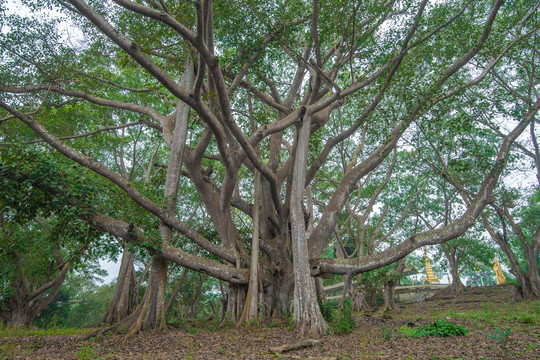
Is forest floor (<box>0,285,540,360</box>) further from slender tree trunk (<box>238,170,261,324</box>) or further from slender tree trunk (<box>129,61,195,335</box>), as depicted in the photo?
slender tree trunk (<box>238,170,261,324</box>)

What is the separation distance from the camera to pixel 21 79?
7.13m

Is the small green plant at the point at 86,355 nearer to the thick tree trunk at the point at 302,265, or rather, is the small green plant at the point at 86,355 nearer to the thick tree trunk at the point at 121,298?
the thick tree trunk at the point at 302,265

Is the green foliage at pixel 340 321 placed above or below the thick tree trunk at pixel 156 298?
below

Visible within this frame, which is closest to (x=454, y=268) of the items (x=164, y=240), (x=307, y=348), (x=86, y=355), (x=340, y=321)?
(x=340, y=321)

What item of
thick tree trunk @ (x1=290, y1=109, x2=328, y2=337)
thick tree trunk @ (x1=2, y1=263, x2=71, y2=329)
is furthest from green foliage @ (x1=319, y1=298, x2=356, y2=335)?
thick tree trunk @ (x1=2, y1=263, x2=71, y2=329)

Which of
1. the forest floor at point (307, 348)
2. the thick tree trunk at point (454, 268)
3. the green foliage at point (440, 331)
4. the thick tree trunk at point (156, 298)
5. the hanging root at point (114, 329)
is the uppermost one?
the thick tree trunk at point (454, 268)


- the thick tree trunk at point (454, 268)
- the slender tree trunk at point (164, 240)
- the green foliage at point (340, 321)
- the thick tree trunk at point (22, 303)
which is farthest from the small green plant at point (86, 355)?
the thick tree trunk at point (454, 268)

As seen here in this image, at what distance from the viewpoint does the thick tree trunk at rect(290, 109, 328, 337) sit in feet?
19.2

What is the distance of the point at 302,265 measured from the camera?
6.39m

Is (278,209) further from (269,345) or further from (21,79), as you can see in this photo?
(21,79)

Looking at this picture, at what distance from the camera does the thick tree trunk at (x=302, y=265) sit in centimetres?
586

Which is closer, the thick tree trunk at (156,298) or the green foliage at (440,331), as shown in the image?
the green foliage at (440,331)

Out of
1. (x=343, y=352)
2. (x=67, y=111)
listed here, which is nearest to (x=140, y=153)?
(x=67, y=111)

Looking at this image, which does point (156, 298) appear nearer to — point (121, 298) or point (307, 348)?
point (307, 348)
